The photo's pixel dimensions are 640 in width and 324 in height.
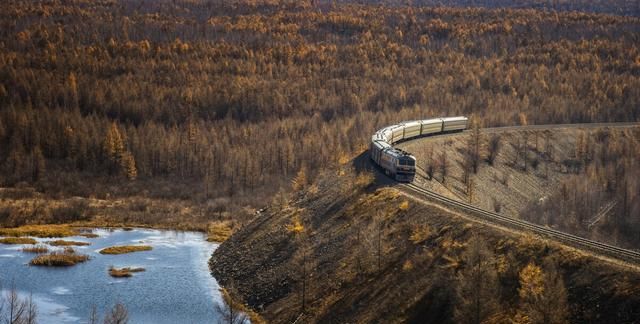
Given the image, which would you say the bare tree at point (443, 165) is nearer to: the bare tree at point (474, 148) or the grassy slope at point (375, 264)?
the bare tree at point (474, 148)

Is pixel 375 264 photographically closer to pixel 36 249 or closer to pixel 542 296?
pixel 542 296

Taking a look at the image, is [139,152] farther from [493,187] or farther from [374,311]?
[374,311]

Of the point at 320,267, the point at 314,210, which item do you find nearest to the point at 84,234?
the point at 314,210

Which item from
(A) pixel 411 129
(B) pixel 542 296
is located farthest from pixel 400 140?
(B) pixel 542 296

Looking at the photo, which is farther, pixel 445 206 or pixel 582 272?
pixel 445 206

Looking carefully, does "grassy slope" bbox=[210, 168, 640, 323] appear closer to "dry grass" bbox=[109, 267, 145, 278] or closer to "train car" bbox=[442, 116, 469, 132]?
"dry grass" bbox=[109, 267, 145, 278]

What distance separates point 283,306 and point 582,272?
2550 cm

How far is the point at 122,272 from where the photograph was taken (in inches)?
3302

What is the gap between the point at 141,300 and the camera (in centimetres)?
7456

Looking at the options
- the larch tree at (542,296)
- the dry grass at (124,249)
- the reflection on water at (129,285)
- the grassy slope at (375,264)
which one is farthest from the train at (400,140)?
the larch tree at (542,296)

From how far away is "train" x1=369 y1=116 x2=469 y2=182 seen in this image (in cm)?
8494

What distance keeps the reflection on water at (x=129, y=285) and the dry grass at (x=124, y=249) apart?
3.83 feet

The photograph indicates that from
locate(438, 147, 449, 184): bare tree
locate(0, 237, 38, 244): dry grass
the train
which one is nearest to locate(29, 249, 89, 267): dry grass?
locate(0, 237, 38, 244): dry grass

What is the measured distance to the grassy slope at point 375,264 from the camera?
52.2 meters
